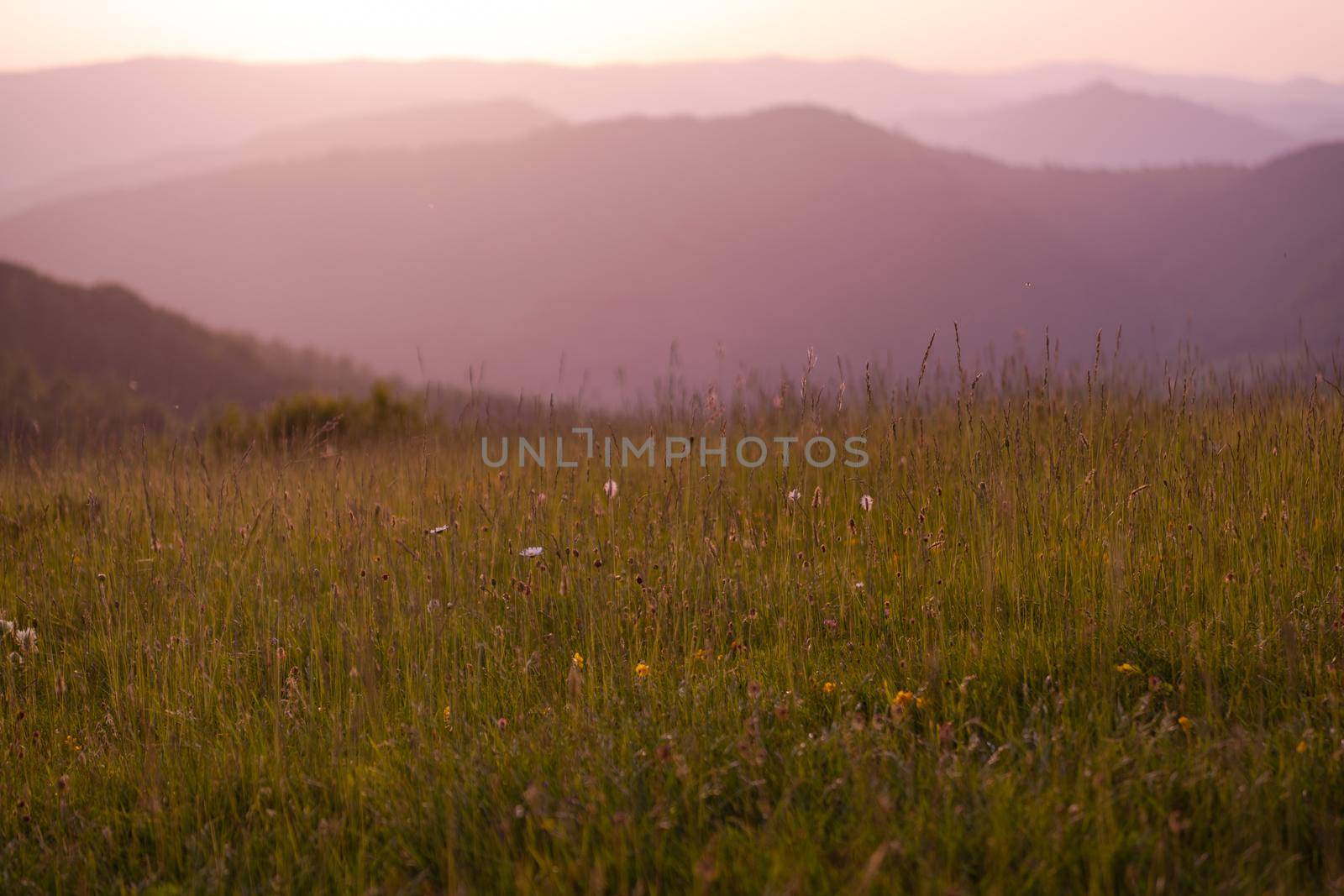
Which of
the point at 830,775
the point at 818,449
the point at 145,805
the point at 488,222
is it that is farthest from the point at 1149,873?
the point at 488,222

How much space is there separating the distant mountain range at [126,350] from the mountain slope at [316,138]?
6406 cm

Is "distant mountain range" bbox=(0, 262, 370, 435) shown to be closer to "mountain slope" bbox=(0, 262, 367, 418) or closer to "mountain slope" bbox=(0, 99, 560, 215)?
"mountain slope" bbox=(0, 262, 367, 418)

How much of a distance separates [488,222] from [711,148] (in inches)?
635

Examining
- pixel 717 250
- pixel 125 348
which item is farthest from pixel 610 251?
pixel 125 348

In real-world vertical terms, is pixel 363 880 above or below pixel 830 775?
below

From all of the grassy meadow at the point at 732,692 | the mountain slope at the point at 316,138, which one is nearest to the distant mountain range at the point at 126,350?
the grassy meadow at the point at 732,692

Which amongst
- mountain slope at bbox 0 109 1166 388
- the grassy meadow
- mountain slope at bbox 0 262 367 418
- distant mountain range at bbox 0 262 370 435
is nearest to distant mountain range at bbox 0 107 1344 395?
mountain slope at bbox 0 109 1166 388

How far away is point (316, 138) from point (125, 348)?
95206 millimetres

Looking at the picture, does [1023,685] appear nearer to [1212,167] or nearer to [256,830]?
[256,830]

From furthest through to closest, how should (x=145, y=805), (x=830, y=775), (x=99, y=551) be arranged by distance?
(x=99, y=551), (x=145, y=805), (x=830, y=775)

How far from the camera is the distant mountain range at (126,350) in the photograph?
78.3ft

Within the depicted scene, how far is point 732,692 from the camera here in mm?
2799

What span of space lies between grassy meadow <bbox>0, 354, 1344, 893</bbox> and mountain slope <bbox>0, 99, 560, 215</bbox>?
9143 centimetres

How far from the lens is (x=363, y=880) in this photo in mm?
A: 2250
